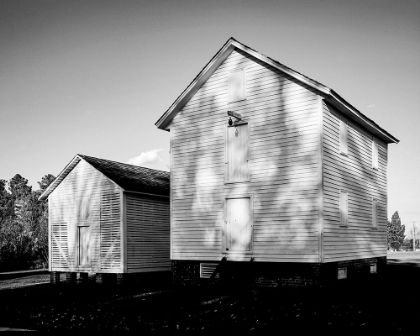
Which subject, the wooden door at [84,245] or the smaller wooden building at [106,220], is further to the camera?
the wooden door at [84,245]

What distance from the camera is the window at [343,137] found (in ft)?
72.2

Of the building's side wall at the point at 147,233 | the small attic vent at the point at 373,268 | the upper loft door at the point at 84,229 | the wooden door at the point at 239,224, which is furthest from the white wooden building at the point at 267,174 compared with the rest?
the upper loft door at the point at 84,229

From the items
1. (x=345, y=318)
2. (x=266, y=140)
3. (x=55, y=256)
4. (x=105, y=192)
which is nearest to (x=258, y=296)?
(x=345, y=318)

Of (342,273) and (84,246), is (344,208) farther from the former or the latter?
(84,246)

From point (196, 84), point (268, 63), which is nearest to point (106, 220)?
point (196, 84)

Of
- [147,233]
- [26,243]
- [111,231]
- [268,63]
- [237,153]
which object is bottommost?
[26,243]

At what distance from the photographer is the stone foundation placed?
19609 millimetres

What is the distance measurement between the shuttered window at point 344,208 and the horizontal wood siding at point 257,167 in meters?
2.36

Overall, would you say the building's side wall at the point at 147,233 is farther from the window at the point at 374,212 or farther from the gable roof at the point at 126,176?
the window at the point at 374,212

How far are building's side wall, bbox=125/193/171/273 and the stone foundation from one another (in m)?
4.52

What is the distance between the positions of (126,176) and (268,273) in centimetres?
1143

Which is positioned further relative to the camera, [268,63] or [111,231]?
[111,231]

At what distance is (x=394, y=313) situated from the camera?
44.6 feet

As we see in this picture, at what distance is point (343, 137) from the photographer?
22234mm
